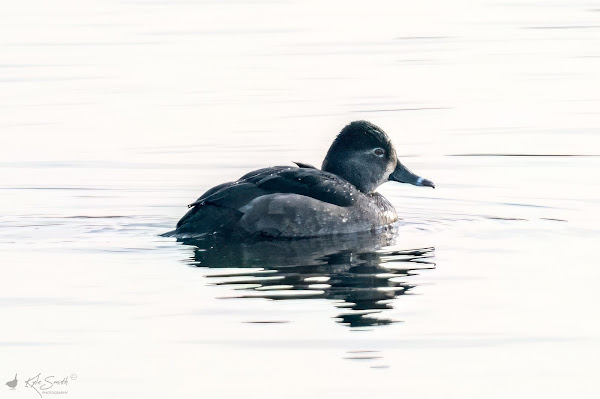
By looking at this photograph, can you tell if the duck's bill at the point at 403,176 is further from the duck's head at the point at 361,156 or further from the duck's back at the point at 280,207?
the duck's back at the point at 280,207

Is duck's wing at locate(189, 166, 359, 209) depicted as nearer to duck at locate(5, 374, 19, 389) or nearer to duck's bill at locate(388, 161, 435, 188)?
duck's bill at locate(388, 161, 435, 188)

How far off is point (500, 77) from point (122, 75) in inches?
210

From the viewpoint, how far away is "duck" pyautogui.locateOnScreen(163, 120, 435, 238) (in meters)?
11.9

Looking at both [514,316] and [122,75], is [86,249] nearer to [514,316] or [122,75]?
[514,316]

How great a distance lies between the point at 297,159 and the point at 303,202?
3.80m

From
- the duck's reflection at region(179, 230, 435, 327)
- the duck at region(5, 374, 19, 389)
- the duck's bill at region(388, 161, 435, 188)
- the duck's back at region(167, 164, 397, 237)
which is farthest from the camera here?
the duck's bill at region(388, 161, 435, 188)

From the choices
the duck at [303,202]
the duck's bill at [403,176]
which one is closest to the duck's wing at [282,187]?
the duck at [303,202]

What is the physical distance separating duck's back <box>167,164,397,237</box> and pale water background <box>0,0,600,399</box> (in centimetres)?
37

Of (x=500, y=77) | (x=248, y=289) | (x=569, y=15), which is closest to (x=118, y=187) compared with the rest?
(x=248, y=289)

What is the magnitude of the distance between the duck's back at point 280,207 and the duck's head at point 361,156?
52 centimetres

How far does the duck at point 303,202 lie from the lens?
38.9ft

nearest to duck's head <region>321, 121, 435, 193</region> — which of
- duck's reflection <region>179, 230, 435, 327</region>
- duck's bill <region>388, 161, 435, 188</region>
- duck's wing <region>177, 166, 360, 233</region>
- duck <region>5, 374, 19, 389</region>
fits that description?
duck's bill <region>388, 161, 435, 188</region>

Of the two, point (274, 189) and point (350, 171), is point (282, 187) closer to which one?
point (274, 189)

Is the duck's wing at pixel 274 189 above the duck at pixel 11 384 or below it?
above
